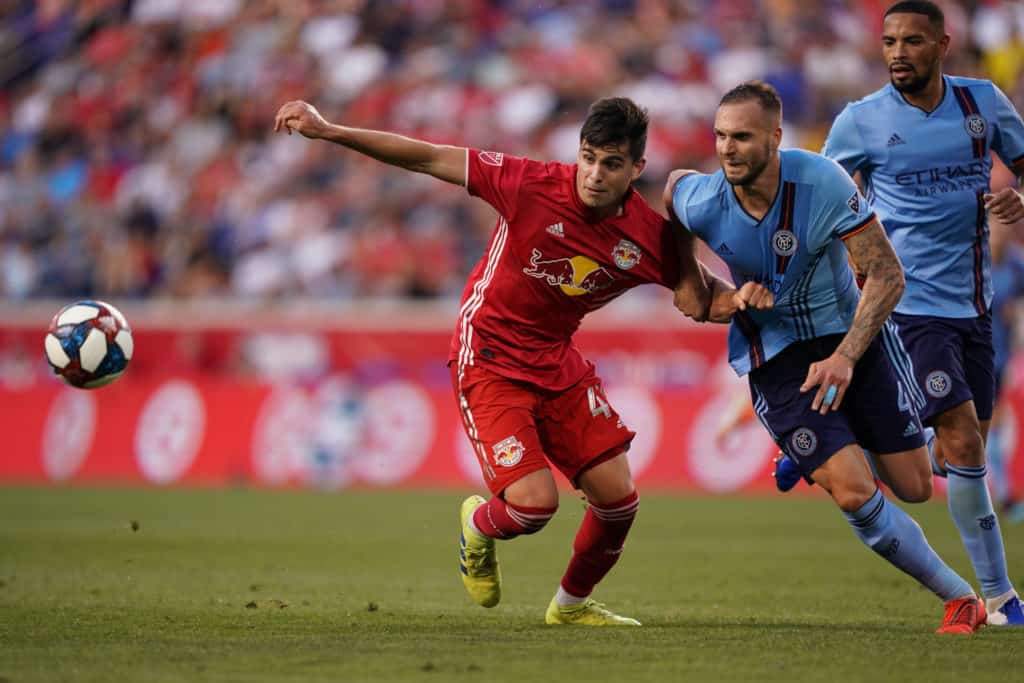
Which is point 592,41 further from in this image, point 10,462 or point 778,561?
point 778,561

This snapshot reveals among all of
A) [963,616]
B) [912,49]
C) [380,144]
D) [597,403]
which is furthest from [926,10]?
[963,616]

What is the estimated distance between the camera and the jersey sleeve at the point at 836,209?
648 centimetres

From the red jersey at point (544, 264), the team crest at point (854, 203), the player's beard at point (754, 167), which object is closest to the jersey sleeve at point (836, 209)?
the team crest at point (854, 203)

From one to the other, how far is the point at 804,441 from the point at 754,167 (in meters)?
1.21

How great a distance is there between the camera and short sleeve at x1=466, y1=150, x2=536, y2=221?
6.93m

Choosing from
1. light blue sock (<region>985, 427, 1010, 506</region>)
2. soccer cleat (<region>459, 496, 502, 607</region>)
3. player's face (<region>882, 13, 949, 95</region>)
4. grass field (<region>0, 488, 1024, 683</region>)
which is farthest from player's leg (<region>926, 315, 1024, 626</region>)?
light blue sock (<region>985, 427, 1010, 506</region>)

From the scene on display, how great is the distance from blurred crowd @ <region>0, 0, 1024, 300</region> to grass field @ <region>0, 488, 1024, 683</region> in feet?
19.0

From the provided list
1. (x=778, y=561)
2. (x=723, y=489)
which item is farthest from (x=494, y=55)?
(x=778, y=561)

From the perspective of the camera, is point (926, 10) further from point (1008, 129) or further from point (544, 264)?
point (544, 264)

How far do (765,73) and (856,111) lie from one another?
40.9 ft

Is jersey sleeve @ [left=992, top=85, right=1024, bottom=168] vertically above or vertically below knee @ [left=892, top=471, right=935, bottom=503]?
above

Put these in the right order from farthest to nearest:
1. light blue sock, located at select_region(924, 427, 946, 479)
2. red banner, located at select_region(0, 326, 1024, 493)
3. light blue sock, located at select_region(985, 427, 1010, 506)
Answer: red banner, located at select_region(0, 326, 1024, 493), light blue sock, located at select_region(985, 427, 1010, 506), light blue sock, located at select_region(924, 427, 946, 479)

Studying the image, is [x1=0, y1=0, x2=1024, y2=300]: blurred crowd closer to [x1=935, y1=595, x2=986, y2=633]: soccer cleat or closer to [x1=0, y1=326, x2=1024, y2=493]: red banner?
[x1=0, y1=326, x2=1024, y2=493]: red banner

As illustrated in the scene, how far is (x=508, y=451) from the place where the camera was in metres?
7.01
